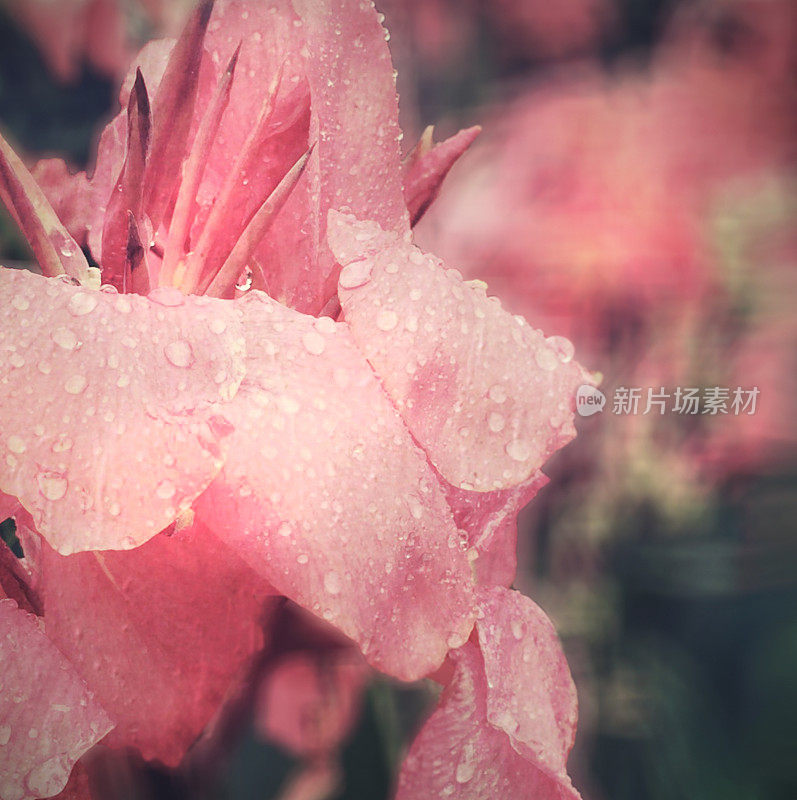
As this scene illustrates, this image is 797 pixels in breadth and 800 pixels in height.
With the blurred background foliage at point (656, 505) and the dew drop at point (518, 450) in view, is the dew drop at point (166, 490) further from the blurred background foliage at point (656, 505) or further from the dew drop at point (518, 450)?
the blurred background foliage at point (656, 505)

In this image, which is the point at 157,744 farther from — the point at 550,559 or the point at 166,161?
the point at 550,559

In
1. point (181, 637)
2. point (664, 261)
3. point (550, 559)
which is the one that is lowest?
point (550, 559)

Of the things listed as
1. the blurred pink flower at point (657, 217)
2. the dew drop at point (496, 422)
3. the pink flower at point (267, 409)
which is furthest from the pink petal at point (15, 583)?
the blurred pink flower at point (657, 217)

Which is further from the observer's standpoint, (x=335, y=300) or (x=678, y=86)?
(x=678, y=86)

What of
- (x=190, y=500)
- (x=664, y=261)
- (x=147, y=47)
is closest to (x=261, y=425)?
(x=190, y=500)

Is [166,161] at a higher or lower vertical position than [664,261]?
higher

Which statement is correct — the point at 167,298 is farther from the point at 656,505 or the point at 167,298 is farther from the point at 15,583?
the point at 656,505
